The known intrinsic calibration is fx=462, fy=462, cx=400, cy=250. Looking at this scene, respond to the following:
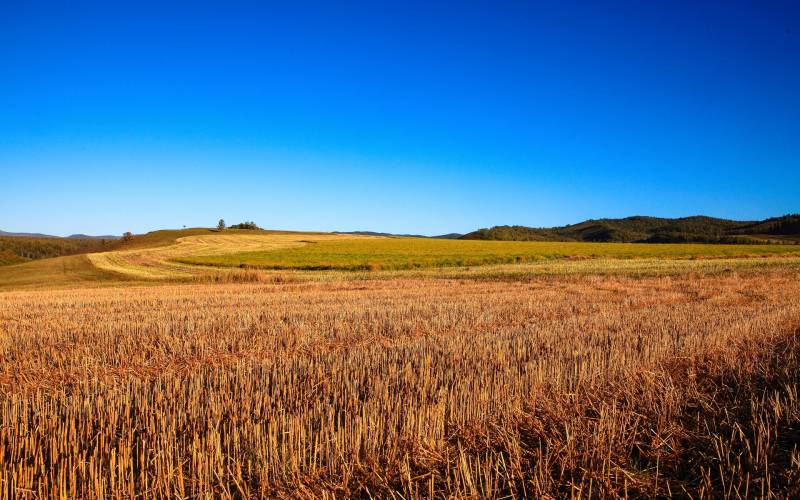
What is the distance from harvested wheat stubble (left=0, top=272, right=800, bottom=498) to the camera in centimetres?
346

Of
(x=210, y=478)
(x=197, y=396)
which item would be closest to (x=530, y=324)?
(x=197, y=396)

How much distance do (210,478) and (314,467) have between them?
75 cm

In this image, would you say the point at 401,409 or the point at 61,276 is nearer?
the point at 401,409

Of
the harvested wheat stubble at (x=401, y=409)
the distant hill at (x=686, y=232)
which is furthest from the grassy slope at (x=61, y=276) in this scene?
the distant hill at (x=686, y=232)

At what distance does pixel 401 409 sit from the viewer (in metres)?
4.66

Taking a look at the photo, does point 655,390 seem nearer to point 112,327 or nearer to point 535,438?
point 535,438

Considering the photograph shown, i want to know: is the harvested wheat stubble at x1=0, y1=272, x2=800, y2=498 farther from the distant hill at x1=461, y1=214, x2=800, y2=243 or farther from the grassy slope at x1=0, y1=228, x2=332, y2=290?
the distant hill at x1=461, y1=214, x2=800, y2=243

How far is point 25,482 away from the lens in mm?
3299

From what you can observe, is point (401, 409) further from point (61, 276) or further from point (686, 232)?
point (686, 232)

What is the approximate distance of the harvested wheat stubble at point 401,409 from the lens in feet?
11.4

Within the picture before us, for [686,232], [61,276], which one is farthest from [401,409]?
[686,232]

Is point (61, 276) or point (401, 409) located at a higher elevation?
point (401, 409)

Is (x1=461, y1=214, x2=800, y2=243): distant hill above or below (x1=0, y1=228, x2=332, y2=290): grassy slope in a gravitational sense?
above

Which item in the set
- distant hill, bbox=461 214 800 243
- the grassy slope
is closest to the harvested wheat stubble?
the grassy slope
